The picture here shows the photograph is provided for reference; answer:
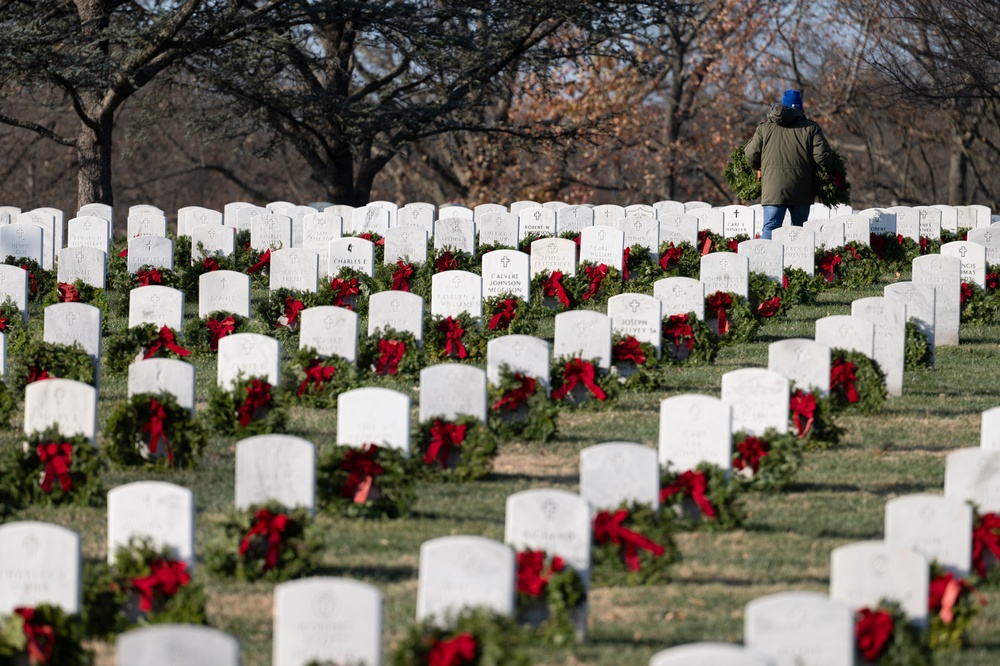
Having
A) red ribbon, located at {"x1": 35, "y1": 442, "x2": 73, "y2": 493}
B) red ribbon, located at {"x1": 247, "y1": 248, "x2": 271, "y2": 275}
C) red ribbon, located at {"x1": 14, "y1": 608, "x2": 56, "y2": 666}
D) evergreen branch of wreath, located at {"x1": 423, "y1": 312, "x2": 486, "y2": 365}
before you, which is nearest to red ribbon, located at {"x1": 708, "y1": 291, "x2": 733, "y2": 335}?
evergreen branch of wreath, located at {"x1": 423, "y1": 312, "x2": 486, "y2": 365}

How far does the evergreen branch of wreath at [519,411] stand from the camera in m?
8.53

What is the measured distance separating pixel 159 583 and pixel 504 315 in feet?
20.7

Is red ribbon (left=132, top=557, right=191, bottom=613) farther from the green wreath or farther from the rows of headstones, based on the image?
the green wreath

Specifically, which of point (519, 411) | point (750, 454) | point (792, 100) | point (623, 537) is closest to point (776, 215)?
point (792, 100)

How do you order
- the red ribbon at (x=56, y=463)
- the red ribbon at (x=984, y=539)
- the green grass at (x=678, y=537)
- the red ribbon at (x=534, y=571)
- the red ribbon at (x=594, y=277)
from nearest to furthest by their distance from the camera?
the red ribbon at (x=534, y=571), the green grass at (x=678, y=537), the red ribbon at (x=984, y=539), the red ribbon at (x=56, y=463), the red ribbon at (x=594, y=277)

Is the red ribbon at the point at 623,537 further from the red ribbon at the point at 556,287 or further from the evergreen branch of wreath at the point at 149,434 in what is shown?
the red ribbon at the point at 556,287

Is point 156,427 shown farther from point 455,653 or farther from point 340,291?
point 340,291

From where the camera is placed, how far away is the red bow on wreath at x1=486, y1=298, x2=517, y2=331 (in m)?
11.2

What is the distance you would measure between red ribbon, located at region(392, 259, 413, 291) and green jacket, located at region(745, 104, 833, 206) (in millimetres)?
3823

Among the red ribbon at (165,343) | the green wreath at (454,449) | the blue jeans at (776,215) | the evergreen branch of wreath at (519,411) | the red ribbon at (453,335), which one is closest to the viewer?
the green wreath at (454,449)

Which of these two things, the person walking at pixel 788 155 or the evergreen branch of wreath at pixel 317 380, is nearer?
the evergreen branch of wreath at pixel 317 380

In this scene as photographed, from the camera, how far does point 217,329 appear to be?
35.1 ft

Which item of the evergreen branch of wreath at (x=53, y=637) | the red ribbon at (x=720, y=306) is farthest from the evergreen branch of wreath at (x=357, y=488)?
the red ribbon at (x=720, y=306)

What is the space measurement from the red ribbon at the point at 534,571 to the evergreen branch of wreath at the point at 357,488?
5.92 feet
